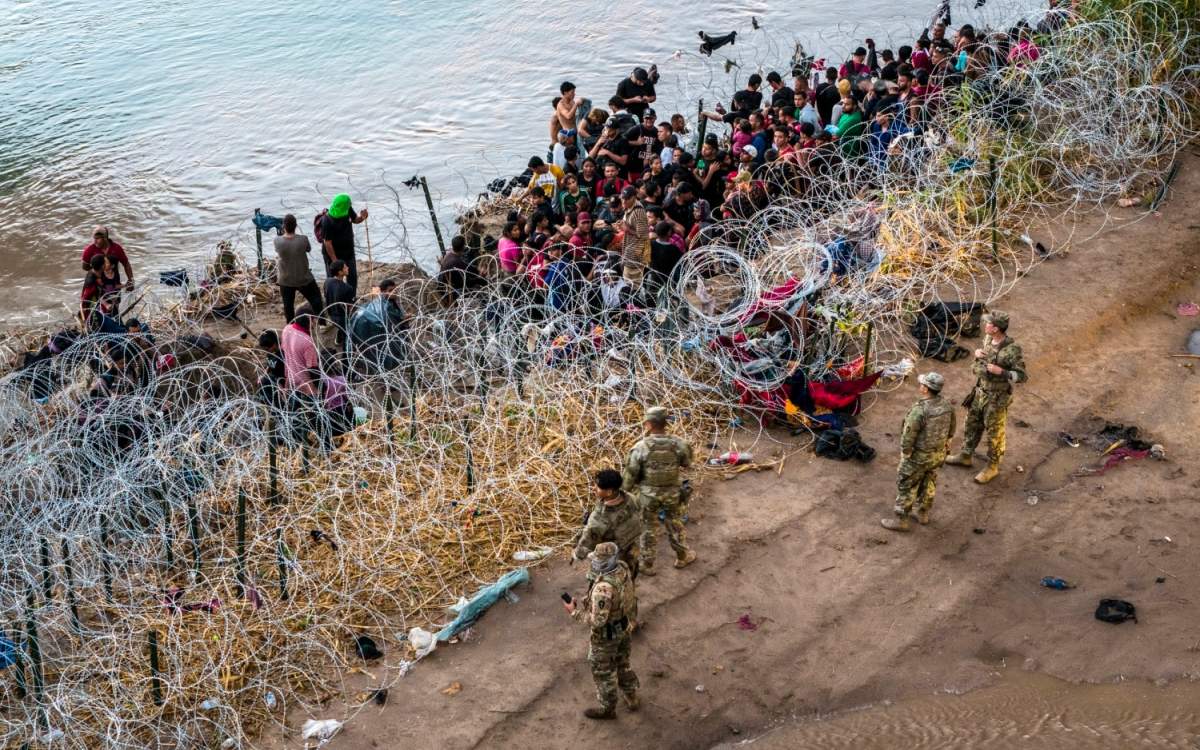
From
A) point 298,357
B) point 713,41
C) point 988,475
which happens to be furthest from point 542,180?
point 713,41

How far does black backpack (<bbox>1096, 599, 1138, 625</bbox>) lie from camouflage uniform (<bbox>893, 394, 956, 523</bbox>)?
143 cm

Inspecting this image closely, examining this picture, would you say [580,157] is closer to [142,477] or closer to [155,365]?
[155,365]

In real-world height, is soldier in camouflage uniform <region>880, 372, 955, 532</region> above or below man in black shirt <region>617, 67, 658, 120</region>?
below

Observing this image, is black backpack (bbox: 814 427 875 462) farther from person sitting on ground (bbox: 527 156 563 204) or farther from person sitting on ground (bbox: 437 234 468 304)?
person sitting on ground (bbox: 527 156 563 204)

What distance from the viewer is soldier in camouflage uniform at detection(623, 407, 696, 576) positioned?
8.77m

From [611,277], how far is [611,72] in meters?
13.3

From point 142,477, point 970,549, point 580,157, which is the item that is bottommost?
point 970,549

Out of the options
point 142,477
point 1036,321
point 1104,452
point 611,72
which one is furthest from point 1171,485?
point 611,72

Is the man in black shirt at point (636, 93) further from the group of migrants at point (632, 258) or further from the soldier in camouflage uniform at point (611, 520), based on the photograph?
the soldier in camouflage uniform at point (611, 520)

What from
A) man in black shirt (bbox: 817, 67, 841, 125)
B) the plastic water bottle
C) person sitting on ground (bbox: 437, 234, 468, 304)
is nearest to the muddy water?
the plastic water bottle

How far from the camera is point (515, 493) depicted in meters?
9.55

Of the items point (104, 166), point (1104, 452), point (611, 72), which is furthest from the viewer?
point (611, 72)

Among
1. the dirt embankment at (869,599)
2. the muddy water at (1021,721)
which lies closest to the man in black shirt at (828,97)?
the dirt embankment at (869,599)

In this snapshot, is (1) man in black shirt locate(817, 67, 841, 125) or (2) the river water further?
(2) the river water
